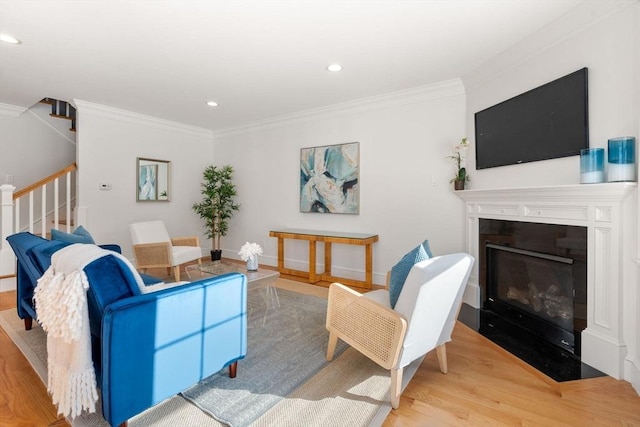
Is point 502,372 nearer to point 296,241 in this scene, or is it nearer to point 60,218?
point 296,241

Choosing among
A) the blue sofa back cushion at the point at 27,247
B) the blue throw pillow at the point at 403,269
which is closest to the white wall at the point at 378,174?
the blue throw pillow at the point at 403,269

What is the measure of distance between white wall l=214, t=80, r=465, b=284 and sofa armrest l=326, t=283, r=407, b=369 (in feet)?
6.73

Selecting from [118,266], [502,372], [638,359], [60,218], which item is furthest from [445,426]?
[60,218]

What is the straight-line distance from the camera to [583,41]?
2266 millimetres

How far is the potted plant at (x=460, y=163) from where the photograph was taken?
3389mm

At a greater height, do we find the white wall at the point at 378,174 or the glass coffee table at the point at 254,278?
the white wall at the point at 378,174

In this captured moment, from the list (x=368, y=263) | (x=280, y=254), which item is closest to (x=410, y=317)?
(x=368, y=263)

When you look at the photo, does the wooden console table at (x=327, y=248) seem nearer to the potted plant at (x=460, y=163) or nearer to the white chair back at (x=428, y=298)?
the potted plant at (x=460, y=163)

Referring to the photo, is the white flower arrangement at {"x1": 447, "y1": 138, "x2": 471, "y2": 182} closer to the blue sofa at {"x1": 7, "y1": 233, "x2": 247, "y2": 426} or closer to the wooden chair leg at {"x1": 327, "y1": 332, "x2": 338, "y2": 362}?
the wooden chair leg at {"x1": 327, "y1": 332, "x2": 338, "y2": 362}

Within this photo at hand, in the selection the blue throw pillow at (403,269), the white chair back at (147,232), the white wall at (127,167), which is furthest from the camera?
the white wall at (127,167)

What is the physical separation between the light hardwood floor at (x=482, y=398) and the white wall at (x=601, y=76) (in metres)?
0.34

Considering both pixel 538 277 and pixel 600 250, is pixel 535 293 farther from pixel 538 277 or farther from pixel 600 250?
pixel 600 250

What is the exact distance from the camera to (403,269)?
1856 mm

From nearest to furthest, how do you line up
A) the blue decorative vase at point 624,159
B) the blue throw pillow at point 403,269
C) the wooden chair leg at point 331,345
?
the blue throw pillow at point 403,269
the blue decorative vase at point 624,159
the wooden chair leg at point 331,345
